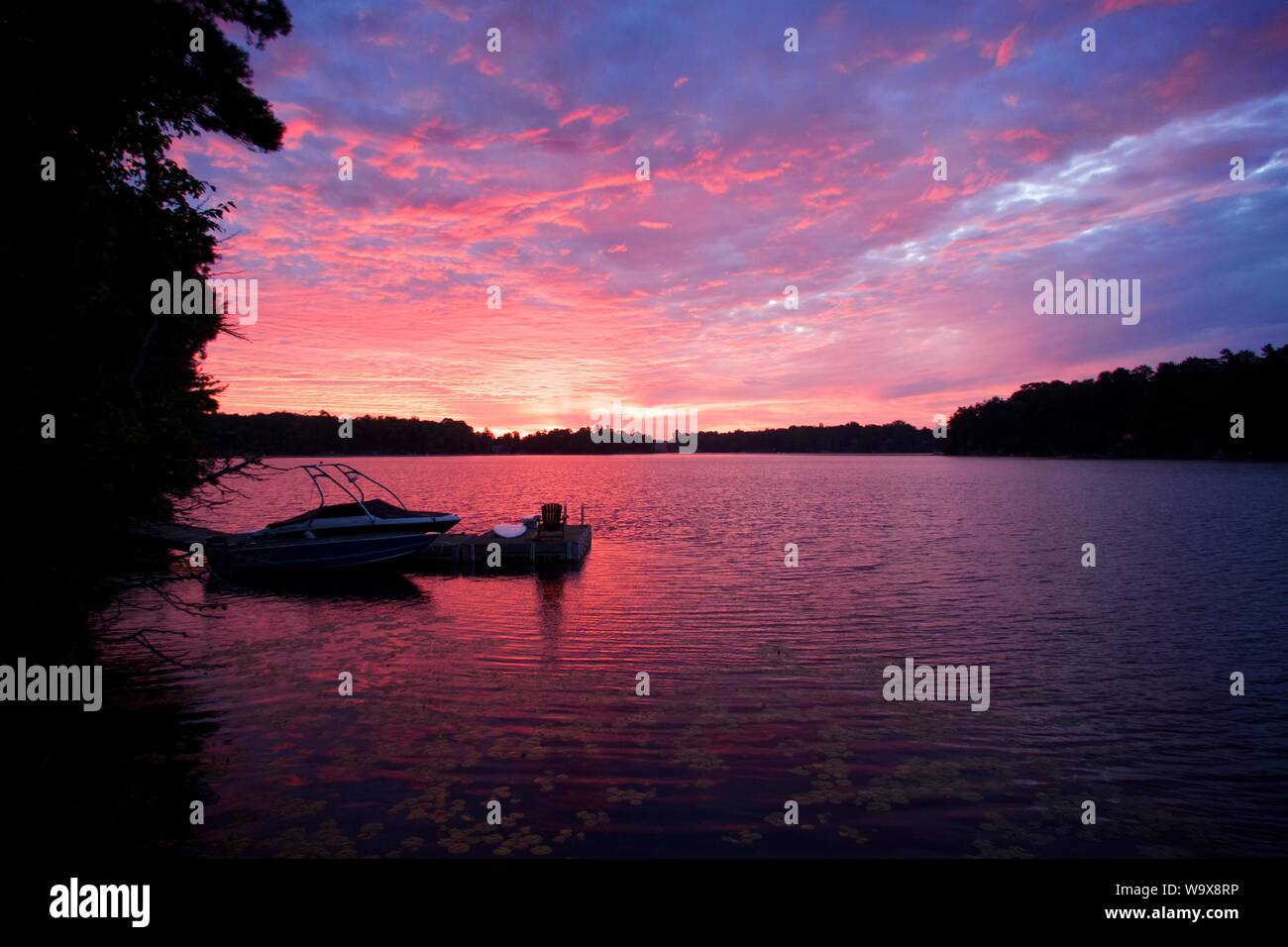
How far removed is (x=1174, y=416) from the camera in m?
177

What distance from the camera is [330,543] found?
2592cm

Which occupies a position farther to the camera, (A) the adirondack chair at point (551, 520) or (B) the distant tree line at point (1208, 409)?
(B) the distant tree line at point (1208, 409)

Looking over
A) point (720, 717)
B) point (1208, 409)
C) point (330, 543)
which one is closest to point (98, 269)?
point (720, 717)

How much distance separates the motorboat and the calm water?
1.62m

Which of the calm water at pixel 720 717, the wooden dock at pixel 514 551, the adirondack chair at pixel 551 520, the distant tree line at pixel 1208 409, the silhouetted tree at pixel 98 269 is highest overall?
the distant tree line at pixel 1208 409

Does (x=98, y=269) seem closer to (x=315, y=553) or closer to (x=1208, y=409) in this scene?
(x=315, y=553)

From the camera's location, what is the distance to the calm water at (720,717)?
759cm

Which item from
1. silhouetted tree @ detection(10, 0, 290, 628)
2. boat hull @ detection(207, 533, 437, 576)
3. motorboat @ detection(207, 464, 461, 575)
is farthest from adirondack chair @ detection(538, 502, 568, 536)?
silhouetted tree @ detection(10, 0, 290, 628)

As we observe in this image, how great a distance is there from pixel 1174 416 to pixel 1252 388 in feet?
64.9

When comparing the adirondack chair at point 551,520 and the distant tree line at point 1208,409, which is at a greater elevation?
the distant tree line at point 1208,409

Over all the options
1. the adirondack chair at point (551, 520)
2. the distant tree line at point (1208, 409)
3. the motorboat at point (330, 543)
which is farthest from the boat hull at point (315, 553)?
the distant tree line at point (1208, 409)

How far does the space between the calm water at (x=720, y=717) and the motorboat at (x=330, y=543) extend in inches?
63.6

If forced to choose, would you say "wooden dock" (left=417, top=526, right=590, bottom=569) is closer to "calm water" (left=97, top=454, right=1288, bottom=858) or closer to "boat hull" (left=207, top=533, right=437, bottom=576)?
"boat hull" (left=207, top=533, right=437, bottom=576)

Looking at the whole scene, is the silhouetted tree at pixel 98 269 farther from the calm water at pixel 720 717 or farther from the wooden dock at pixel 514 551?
the wooden dock at pixel 514 551
